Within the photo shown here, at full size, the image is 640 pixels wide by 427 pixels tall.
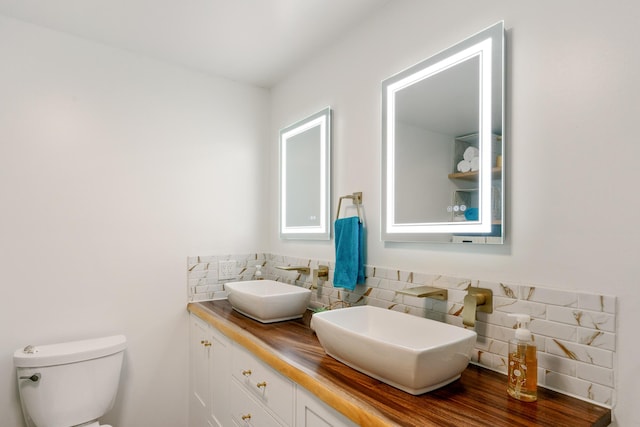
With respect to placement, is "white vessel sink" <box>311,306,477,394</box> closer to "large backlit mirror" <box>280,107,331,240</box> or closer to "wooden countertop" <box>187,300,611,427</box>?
"wooden countertop" <box>187,300,611,427</box>

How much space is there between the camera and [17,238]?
6.08ft

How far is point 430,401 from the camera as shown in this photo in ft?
3.29

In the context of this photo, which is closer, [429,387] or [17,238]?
[429,387]

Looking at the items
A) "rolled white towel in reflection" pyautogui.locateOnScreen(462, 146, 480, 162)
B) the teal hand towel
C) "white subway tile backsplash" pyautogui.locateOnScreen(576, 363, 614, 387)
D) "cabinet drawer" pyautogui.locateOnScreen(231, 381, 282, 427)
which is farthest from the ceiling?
"cabinet drawer" pyautogui.locateOnScreen(231, 381, 282, 427)

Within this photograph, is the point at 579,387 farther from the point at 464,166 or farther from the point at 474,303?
the point at 464,166

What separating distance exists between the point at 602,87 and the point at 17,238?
2.56 metres

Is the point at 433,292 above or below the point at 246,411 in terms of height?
above

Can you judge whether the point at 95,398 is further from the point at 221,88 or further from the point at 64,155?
the point at 221,88

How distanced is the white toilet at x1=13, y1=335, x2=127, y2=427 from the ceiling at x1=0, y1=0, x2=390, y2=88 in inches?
66.9

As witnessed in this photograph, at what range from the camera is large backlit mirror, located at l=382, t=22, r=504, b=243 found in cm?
124

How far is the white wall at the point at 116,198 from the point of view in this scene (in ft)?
6.12

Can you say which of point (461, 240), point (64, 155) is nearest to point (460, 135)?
point (461, 240)

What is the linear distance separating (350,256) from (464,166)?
0.68 meters

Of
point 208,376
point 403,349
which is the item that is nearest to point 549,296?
point 403,349
